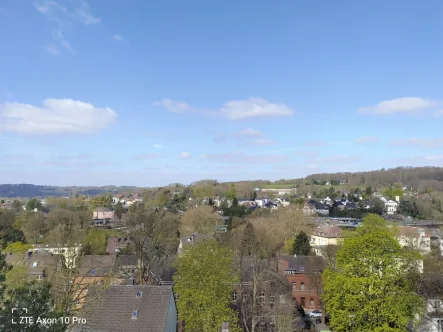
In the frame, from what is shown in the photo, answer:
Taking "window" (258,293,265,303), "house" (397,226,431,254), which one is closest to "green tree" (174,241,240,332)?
"window" (258,293,265,303)

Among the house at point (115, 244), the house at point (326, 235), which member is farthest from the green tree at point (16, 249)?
the house at point (326, 235)

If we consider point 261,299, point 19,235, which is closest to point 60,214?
point 19,235

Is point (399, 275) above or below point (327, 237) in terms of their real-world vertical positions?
above

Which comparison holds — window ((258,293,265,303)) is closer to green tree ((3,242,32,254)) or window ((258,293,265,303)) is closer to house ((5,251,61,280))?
house ((5,251,61,280))

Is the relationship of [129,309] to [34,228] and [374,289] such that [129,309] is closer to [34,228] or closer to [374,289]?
[374,289]

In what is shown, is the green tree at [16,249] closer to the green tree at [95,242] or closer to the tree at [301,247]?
the green tree at [95,242]

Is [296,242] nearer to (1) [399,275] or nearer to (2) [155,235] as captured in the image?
(2) [155,235]
